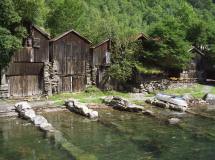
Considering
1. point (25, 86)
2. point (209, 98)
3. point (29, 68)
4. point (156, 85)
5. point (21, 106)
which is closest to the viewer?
point (21, 106)

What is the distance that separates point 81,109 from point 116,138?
9.76 metres

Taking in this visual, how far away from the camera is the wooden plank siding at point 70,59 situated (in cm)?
4806

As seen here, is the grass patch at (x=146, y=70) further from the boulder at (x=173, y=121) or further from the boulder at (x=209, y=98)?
the boulder at (x=173, y=121)

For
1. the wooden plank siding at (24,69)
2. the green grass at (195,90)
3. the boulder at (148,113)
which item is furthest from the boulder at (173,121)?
the wooden plank siding at (24,69)

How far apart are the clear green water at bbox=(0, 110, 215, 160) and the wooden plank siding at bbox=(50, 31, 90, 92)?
384 inches

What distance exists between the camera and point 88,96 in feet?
158

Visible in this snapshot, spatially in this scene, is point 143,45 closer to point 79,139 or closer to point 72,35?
point 72,35

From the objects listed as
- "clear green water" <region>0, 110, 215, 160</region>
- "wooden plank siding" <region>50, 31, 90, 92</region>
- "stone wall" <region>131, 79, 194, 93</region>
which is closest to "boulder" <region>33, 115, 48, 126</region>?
"clear green water" <region>0, 110, 215, 160</region>

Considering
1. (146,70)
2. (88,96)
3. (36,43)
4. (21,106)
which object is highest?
(36,43)

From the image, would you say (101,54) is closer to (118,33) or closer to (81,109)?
(118,33)

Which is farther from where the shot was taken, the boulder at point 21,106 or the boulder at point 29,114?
the boulder at point 21,106

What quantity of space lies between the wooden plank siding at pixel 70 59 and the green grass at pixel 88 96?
1179mm

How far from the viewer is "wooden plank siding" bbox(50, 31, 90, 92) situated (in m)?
48.1

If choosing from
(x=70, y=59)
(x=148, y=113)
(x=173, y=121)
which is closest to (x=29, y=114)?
(x=148, y=113)
